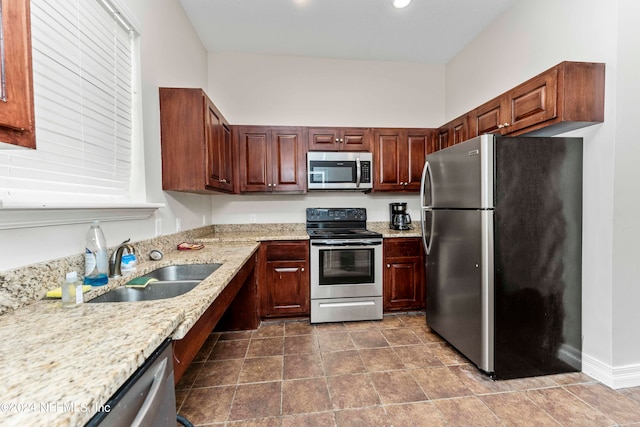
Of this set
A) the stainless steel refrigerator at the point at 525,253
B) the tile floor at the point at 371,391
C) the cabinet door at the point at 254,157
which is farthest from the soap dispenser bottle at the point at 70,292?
the stainless steel refrigerator at the point at 525,253

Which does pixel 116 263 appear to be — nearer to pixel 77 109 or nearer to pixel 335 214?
pixel 77 109

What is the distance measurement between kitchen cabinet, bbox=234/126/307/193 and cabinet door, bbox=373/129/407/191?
849 millimetres

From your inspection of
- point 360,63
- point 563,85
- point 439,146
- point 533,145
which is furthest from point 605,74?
point 360,63

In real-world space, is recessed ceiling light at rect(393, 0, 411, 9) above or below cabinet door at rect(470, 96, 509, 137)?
above

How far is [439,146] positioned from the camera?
320 cm

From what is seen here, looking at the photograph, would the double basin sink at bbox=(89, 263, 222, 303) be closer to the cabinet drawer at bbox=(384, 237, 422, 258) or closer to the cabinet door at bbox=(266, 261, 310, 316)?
the cabinet door at bbox=(266, 261, 310, 316)

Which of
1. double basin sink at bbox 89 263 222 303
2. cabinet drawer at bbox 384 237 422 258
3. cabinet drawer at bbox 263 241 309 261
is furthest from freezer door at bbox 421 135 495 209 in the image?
double basin sink at bbox 89 263 222 303

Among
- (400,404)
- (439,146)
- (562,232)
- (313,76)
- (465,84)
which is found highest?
(313,76)

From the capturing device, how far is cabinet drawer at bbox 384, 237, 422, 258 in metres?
2.90

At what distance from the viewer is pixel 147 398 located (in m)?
0.74

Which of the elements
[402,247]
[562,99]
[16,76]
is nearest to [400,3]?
[562,99]

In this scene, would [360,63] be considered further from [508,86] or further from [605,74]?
[605,74]

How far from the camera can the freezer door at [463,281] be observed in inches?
73.4

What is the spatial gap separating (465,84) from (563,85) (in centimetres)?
165
